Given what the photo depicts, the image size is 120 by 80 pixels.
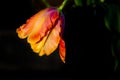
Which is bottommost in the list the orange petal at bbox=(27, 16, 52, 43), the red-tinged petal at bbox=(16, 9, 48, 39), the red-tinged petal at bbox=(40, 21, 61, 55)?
the red-tinged petal at bbox=(40, 21, 61, 55)

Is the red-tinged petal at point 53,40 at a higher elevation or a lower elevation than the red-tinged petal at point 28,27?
lower

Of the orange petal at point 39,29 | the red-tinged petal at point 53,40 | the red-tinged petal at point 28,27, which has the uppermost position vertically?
the red-tinged petal at point 28,27

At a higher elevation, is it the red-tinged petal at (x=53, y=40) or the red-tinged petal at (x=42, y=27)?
the red-tinged petal at (x=42, y=27)

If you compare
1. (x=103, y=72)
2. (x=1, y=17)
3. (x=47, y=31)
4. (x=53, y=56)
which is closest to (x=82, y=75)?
(x=103, y=72)

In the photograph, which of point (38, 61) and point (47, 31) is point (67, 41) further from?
point (38, 61)

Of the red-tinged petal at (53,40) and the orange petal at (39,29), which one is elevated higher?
the orange petal at (39,29)
